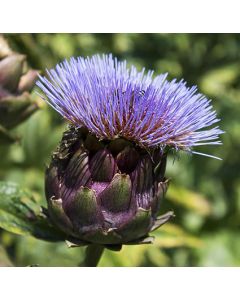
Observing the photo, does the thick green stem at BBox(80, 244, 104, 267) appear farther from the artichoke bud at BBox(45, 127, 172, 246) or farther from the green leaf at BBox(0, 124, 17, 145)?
the green leaf at BBox(0, 124, 17, 145)

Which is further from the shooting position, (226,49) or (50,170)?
(226,49)

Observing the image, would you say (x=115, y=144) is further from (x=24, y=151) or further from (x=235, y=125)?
(x=235, y=125)

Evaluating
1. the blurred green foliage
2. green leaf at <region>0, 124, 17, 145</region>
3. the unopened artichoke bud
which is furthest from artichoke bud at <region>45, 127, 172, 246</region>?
the blurred green foliage

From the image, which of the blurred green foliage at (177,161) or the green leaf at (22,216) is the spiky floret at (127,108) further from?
the blurred green foliage at (177,161)

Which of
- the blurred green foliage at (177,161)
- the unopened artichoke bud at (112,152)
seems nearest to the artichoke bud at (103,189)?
the unopened artichoke bud at (112,152)

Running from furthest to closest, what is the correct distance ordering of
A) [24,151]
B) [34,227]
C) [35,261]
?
[24,151], [35,261], [34,227]

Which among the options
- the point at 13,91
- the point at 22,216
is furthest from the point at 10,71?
the point at 22,216

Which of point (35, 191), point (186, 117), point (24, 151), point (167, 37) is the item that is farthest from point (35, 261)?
point (167, 37)
